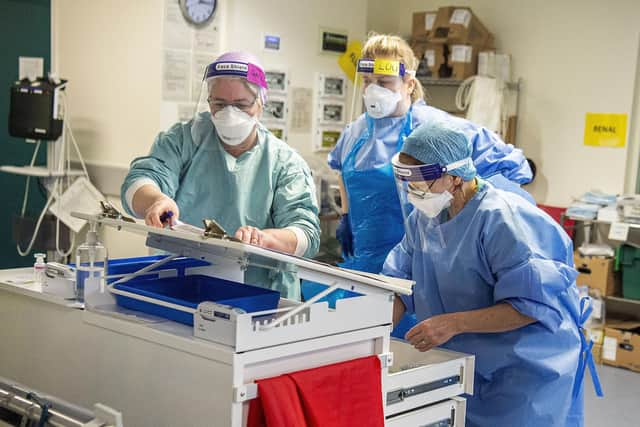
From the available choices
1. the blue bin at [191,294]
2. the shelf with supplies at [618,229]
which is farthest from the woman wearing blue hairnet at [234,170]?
the shelf with supplies at [618,229]

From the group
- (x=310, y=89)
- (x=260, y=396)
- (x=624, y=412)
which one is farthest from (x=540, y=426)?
(x=310, y=89)

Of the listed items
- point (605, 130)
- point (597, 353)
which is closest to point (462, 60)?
point (605, 130)

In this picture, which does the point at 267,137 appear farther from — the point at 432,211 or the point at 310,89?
the point at 310,89

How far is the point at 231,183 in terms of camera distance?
2113mm

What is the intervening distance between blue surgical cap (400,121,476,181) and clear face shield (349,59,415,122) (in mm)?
974

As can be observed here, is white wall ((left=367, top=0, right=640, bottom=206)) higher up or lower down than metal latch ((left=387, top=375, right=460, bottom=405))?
higher up

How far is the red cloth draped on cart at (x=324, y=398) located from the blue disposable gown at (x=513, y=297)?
50 cm

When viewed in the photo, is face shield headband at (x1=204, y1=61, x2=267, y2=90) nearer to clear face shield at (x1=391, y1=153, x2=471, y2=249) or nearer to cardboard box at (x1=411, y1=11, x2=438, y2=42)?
clear face shield at (x1=391, y1=153, x2=471, y2=249)

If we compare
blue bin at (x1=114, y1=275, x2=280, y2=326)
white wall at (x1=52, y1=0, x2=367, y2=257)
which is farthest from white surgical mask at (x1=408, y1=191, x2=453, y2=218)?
white wall at (x1=52, y1=0, x2=367, y2=257)

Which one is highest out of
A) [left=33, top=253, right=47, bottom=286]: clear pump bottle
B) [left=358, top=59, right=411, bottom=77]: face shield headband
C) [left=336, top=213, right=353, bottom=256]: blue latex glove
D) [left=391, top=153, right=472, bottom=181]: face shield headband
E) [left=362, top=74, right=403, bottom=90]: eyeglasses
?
[left=358, top=59, right=411, bottom=77]: face shield headband

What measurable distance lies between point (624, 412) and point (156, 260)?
10.0ft

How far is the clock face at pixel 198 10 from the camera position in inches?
164

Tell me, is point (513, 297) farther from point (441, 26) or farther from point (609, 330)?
point (441, 26)

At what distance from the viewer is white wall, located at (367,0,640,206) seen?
16.5 feet
